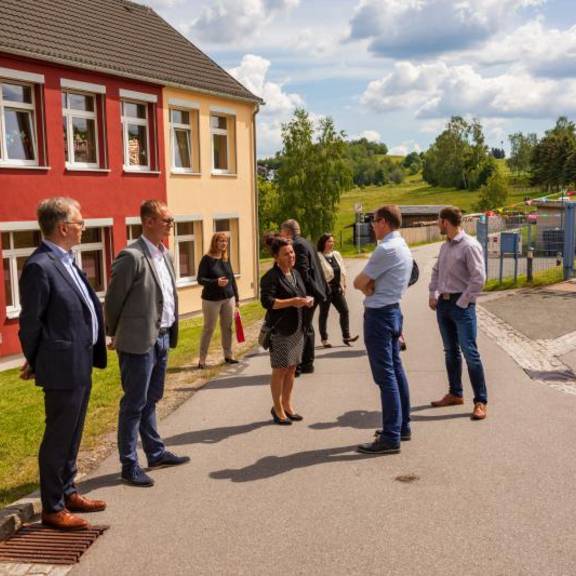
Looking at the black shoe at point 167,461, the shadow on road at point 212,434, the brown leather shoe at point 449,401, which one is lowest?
the shadow on road at point 212,434

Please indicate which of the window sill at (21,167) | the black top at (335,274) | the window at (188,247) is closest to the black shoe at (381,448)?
the black top at (335,274)

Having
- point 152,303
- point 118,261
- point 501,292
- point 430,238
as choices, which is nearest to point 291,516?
point 152,303

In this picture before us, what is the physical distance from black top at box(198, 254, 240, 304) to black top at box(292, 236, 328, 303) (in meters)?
1.70

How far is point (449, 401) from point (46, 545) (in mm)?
4530

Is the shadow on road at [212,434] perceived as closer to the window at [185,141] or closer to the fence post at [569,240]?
the fence post at [569,240]

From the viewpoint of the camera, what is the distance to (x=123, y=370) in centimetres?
556

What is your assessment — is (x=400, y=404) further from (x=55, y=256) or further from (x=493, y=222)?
(x=493, y=222)

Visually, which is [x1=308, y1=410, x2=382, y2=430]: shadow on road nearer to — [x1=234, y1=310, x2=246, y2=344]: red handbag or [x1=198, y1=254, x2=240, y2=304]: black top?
[x1=234, y1=310, x2=246, y2=344]: red handbag

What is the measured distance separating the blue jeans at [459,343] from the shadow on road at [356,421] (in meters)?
0.96

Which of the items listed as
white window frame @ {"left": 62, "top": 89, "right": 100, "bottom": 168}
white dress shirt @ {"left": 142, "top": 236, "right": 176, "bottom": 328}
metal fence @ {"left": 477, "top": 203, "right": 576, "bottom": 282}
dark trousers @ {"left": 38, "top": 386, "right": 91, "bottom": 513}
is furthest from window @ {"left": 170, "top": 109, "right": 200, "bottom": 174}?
dark trousers @ {"left": 38, "top": 386, "right": 91, "bottom": 513}

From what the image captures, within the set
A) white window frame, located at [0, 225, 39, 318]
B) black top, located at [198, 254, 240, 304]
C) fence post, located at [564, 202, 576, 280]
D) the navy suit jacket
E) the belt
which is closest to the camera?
the navy suit jacket

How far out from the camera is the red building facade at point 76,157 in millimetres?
15633

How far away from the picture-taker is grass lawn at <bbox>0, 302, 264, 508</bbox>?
579 centimetres

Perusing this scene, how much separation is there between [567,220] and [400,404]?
49.1 ft
